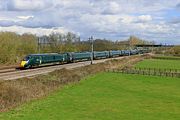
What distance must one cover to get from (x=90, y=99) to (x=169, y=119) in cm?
1102

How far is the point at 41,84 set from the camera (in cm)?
4059

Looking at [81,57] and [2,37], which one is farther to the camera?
[81,57]

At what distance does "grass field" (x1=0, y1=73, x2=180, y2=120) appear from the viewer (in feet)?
89.0

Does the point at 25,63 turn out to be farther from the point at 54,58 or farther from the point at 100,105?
the point at 100,105

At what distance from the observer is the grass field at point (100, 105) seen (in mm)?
27125

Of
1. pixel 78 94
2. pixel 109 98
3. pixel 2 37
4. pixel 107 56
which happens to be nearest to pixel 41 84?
pixel 78 94

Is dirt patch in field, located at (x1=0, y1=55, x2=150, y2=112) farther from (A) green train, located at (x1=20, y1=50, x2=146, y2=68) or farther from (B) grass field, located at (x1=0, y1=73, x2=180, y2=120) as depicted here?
(A) green train, located at (x1=20, y1=50, x2=146, y2=68)

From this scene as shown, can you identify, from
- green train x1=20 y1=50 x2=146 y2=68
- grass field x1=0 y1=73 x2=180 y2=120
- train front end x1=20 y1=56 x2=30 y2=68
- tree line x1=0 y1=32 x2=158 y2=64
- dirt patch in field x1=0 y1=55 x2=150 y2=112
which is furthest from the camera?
tree line x1=0 y1=32 x2=158 y2=64

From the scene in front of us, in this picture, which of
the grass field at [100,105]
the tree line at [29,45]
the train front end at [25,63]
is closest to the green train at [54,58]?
the train front end at [25,63]

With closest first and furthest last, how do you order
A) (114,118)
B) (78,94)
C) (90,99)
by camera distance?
1. (114,118)
2. (90,99)
3. (78,94)

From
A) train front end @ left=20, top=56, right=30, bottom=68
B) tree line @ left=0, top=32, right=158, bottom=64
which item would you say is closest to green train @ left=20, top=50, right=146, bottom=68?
train front end @ left=20, top=56, right=30, bottom=68

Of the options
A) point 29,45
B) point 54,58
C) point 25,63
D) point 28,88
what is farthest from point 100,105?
point 29,45

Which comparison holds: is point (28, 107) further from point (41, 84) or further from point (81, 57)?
point (81, 57)

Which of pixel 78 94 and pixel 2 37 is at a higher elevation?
pixel 2 37
